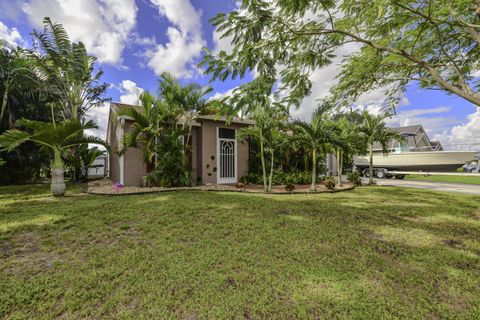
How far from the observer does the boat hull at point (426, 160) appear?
16.1m

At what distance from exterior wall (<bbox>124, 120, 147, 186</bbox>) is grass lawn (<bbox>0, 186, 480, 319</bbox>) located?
4068 mm

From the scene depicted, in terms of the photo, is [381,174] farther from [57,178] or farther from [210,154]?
[57,178]

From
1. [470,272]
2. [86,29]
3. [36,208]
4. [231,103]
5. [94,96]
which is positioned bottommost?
[470,272]

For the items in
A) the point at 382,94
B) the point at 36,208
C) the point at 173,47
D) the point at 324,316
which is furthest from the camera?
the point at 173,47

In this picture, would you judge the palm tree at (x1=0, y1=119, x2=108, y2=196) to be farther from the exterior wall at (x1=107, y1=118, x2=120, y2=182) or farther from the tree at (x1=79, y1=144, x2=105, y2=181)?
the tree at (x1=79, y1=144, x2=105, y2=181)

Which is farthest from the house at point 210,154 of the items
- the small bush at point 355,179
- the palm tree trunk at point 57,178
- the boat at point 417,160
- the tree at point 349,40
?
the boat at point 417,160

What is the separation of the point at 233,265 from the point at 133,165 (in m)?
8.14

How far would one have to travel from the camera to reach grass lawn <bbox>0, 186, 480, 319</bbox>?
204 centimetres

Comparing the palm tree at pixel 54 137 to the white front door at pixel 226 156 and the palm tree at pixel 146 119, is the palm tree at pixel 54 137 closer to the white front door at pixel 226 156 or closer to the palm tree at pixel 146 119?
the palm tree at pixel 146 119

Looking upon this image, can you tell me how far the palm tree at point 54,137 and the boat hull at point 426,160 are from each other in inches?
783

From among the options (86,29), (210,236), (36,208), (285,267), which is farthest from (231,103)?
(86,29)

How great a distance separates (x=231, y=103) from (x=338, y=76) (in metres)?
4.24

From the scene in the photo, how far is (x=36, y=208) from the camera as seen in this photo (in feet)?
17.9

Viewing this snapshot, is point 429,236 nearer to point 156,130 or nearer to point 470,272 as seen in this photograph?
point 470,272
